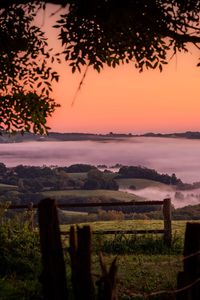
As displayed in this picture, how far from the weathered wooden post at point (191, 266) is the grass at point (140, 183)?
111 meters

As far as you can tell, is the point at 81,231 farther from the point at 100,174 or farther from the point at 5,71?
the point at 100,174

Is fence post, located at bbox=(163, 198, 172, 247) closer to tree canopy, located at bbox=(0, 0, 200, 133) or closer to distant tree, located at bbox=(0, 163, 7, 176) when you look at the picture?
tree canopy, located at bbox=(0, 0, 200, 133)

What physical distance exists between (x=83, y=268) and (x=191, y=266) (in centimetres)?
131

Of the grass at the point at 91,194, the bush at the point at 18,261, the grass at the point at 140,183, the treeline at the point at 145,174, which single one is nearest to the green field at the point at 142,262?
the bush at the point at 18,261

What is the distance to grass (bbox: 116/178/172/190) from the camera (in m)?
120

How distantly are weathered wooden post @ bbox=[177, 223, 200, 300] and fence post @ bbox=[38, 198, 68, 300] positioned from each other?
1.46 meters

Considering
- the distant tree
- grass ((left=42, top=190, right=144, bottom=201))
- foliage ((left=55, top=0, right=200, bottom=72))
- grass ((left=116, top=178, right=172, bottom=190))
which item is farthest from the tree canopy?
the distant tree

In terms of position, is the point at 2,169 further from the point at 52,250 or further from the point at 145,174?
the point at 52,250

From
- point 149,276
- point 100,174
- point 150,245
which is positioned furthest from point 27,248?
point 100,174

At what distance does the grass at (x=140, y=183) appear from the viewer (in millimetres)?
120062

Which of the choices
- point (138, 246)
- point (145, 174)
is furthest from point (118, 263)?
point (145, 174)

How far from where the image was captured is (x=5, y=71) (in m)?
15.9

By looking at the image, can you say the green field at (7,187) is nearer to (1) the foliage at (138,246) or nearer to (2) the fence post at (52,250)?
(1) the foliage at (138,246)

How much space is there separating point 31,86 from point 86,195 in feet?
323
